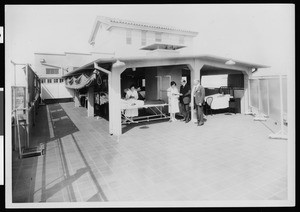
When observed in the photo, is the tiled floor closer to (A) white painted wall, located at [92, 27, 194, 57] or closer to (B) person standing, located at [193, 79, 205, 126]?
(B) person standing, located at [193, 79, 205, 126]

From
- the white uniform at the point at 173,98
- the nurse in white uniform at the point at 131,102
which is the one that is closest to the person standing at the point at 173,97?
the white uniform at the point at 173,98

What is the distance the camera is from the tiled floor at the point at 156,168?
156 inches

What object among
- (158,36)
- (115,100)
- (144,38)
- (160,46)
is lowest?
(115,100)

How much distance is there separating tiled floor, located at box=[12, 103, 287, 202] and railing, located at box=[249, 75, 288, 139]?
0.71 m

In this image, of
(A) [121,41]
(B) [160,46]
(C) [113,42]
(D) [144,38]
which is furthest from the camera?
(D) [144,38]

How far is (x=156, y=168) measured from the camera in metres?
5.00

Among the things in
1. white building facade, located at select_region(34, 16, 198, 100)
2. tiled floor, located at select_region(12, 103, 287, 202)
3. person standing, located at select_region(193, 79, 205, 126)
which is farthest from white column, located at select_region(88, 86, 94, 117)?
person standing, located at select_region(193, 79, 205, 126)

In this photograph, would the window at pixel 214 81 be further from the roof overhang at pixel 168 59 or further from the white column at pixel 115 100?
the white column at pixel 115 100

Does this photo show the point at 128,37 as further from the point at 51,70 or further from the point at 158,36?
the point at 51,70

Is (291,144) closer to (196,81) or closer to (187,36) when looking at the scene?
(196,81)

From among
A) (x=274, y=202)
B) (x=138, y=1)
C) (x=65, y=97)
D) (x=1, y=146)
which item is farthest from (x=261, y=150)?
(x=65, y=97)

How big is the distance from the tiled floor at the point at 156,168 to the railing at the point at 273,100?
0.71 metres

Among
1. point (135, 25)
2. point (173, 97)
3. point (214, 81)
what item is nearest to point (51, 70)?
point (135, 25)

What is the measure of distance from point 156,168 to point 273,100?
5.88 metres
